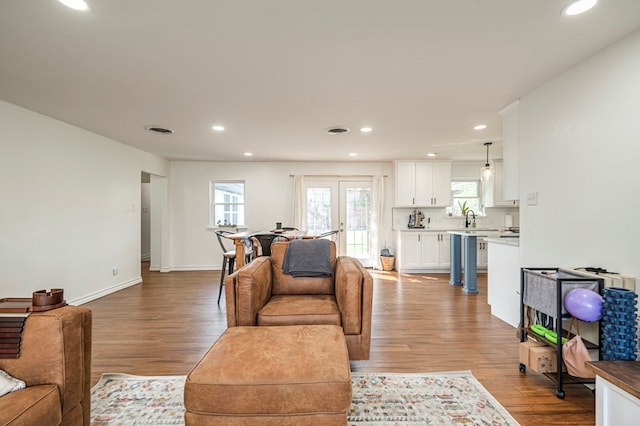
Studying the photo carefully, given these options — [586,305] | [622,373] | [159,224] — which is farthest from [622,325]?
[159,224]

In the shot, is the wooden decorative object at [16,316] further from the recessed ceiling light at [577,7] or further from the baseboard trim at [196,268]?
the baseboard trim at [196,268]

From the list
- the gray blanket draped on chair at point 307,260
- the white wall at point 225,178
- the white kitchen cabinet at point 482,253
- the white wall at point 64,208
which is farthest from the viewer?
the white wall at point 225,178

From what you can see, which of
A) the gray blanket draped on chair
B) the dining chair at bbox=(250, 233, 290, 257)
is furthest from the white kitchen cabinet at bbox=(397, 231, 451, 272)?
the gray blanket draped on chair

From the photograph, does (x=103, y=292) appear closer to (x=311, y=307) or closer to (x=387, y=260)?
(x=311, y=307)

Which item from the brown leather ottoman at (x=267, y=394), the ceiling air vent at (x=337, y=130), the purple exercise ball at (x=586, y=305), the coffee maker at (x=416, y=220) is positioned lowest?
the brown leather ottoman at (x=267, y=394)

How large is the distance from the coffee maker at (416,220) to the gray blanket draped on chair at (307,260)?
4.02m

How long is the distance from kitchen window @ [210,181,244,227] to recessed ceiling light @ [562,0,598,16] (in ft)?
18.6

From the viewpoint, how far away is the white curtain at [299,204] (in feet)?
20.2

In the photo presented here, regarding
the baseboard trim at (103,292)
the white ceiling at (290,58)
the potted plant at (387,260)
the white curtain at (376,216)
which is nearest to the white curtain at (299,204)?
the white curtain at (376,216)

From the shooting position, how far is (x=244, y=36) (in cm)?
188

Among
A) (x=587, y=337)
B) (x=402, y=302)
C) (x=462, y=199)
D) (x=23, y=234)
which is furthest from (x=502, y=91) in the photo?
(x=23, y=234)

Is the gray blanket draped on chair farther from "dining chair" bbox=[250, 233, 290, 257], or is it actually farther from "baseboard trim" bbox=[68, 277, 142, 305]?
"baseboard trim" bbox=[68, 277, 142, 305]

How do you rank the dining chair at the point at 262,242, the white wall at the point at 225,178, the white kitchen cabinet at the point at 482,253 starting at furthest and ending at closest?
the white wall at the point at 225,178, the white kitchen cabinet at the point at 482,253, the dining chair at the point at 262,242

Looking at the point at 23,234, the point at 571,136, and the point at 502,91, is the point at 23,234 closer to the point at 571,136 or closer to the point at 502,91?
the point at 502,91
